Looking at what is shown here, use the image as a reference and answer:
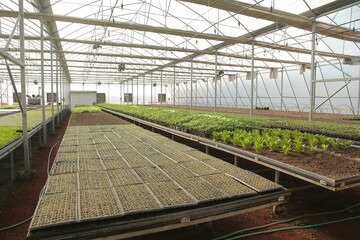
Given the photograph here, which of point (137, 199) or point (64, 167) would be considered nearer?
point (137, 199)

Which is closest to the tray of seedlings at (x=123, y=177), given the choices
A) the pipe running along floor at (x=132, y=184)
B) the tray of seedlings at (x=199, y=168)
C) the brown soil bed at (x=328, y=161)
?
the pipe running along floor at (x=132, y=184)

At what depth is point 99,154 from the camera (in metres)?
4.26

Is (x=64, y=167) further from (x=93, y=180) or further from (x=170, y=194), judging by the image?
(x=170, y=194)

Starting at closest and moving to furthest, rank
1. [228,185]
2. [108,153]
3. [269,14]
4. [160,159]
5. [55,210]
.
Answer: [55,210], [228,185], [160,159], [108,153], [269,14]

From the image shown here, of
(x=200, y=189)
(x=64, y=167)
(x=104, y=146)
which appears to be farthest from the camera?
(x=104, y=146)

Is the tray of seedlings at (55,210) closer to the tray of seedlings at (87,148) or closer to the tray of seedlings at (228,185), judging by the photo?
the tray of seedlings at (228,185)

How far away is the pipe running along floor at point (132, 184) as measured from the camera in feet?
7.10

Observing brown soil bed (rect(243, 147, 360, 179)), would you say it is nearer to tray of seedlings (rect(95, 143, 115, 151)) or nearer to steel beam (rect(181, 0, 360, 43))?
tray of seedlings (rect(95, 143, 115, 151))

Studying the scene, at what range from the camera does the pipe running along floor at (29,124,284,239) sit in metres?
2.16

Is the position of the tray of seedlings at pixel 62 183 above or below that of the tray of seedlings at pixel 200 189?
above

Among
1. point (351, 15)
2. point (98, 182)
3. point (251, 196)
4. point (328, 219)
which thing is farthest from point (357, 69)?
point (98, 182)

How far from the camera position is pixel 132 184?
283cm

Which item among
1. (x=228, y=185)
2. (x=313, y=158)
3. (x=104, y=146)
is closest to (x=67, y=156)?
(x=104, y=146)

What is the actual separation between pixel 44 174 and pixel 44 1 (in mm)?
5938
